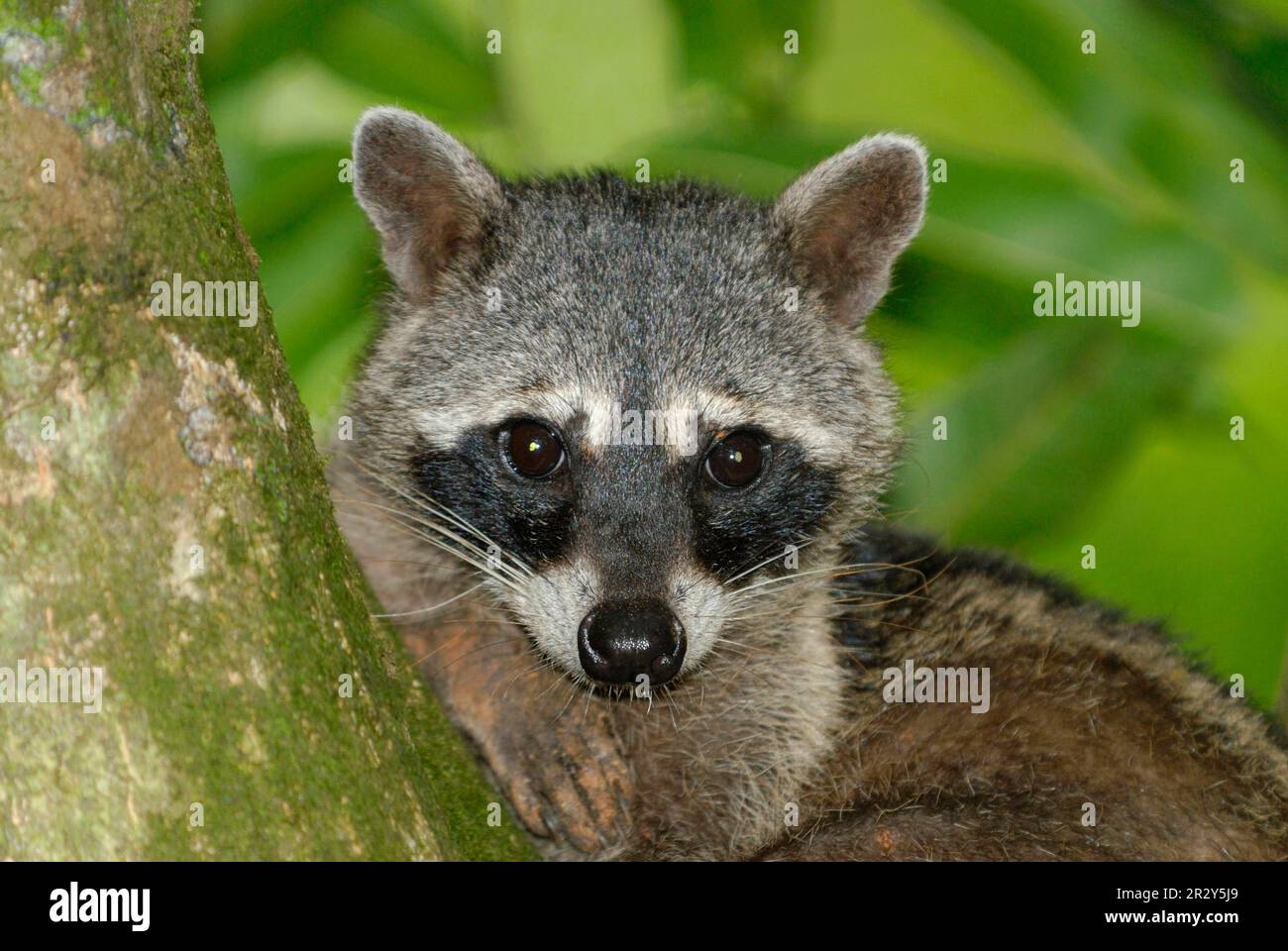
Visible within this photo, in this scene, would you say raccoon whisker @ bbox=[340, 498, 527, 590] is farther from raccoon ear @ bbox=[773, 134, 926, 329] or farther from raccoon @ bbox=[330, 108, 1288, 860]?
raccoon ear @ bbox=[773, 134, 926, 329]

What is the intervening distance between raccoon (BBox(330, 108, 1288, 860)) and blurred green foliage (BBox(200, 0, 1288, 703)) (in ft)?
1.54

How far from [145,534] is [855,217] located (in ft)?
8.56

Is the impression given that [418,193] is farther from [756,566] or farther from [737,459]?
[756,566]

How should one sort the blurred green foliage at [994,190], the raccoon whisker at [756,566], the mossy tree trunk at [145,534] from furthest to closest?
the blurred green foliage at [994,190]
the raccoon whisker at [756,566]
the mossy tree trunk at [145,534]

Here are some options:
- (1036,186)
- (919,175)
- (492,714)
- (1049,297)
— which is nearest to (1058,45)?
(1036,186)

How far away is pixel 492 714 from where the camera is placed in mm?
3654

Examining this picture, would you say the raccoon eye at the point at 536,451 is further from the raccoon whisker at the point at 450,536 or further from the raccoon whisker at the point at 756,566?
the raccoon whisker at the point at 756,566

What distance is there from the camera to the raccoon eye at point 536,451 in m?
3.82

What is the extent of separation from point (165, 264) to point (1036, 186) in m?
3.40

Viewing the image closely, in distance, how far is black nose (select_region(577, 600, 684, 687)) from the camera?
3410 mm

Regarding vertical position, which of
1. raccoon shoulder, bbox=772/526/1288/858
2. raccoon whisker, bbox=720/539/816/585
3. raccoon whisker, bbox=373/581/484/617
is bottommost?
raccoon shoulder, bbox=772/526/1288/858

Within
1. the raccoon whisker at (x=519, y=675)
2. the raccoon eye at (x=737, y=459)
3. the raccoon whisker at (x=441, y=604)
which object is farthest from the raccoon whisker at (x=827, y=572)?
the raccoon whisker at (x=441, y=604)

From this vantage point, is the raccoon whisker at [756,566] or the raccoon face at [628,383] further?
the raccoon whisker at [756,566]

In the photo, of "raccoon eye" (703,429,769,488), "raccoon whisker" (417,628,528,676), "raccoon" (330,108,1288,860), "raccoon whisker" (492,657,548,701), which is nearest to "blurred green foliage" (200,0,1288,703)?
"raccoon" (330,108,1288,860)
